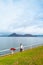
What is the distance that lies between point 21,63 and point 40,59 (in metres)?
1.93

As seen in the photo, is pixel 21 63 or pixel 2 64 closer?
pixel 21 63

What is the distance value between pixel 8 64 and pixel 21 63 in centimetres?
135

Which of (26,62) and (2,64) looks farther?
(2,64)

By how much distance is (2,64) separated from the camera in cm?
1512

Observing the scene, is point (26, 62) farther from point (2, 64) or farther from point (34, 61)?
point (2, 64)

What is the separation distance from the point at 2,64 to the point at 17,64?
5.66 feet

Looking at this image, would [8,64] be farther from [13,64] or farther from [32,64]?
[32,64]

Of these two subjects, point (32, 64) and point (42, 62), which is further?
point (42, 62)

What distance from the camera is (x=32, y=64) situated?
44.2 feet

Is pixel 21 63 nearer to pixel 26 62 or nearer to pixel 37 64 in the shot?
pixel 26 62

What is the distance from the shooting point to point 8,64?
14.8 metres

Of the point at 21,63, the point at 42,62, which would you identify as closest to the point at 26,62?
the point at 21,63

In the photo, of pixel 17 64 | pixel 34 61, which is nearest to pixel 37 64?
pixel 34 61

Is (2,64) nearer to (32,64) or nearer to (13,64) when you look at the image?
(13,64)
